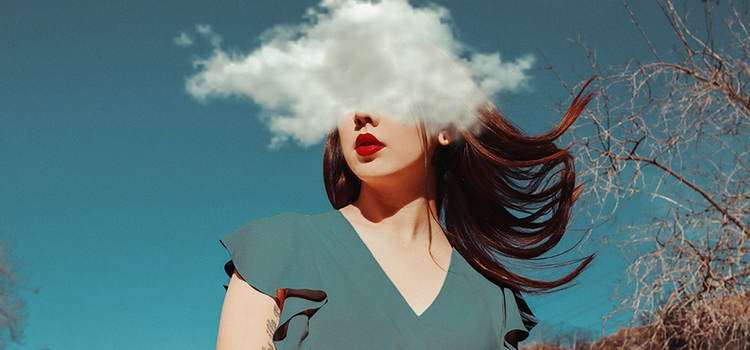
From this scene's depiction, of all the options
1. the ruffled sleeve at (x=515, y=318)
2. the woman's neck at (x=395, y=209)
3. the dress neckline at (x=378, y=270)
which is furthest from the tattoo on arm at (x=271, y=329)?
the ruffled sleeve at (x=515, y=318)

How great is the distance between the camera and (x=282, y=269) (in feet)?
3.66

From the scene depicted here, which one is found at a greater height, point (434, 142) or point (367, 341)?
point (434, 142)

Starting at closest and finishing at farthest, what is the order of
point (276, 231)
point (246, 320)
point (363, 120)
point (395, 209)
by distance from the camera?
point (246, 320), point (276, 231), point (363, 120), point (395, 209)

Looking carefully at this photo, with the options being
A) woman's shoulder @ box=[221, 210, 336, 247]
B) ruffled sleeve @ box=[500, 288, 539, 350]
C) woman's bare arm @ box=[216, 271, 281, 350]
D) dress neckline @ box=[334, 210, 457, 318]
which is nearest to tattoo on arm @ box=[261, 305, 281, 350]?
woman's bare arm @ box=[216, 271, 281, 350]

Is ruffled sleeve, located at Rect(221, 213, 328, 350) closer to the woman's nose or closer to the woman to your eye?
the woman

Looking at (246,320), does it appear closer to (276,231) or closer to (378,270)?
(276,231)

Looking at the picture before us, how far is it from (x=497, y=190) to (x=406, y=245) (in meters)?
0.34

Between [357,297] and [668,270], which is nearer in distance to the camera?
[357,297]

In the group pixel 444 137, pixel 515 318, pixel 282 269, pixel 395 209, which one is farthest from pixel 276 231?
pixel 515 318

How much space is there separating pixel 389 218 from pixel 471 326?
329 mm

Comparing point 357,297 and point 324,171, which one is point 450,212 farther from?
point 357,297

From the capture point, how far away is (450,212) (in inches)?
61.9

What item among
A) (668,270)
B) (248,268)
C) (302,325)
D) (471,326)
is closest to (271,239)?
(248,268)

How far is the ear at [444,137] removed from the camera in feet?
4.70
